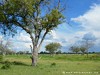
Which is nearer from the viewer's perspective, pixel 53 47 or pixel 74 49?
pixel 53 47

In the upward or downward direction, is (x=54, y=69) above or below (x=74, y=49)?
below

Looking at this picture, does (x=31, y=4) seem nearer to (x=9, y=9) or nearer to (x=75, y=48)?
(x=9, y=9)

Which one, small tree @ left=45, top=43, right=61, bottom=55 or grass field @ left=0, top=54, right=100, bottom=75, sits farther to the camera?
small tree @ left=45, top=43, right=61, bottom=55

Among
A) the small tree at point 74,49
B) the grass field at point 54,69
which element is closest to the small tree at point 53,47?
the small tree at point 74,49

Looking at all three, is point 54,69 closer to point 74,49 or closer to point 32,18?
point 32,18

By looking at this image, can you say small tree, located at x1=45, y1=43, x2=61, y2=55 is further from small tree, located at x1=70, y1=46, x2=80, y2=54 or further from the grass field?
the grass field

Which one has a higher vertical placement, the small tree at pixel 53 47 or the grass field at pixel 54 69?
the small tree at pixel 53 47

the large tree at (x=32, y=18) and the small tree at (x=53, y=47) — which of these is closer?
the large tree at (x=32, y=18)

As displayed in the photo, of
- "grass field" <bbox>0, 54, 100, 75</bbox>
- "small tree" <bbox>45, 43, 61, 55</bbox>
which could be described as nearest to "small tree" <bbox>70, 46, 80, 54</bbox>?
"small tree" <bbox>45, 43, 61, 55</bbox>

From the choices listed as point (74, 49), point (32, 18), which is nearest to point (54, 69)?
point (32, 18)

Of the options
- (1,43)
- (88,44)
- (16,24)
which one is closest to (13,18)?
(16,24)

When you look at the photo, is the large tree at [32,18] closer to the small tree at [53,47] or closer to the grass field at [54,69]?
the grass field at [54,69]

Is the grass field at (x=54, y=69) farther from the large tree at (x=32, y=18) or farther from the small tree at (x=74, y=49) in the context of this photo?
the small tree at (x=74, y=49)

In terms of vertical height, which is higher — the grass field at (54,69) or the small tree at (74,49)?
the small tree at (74,49)
